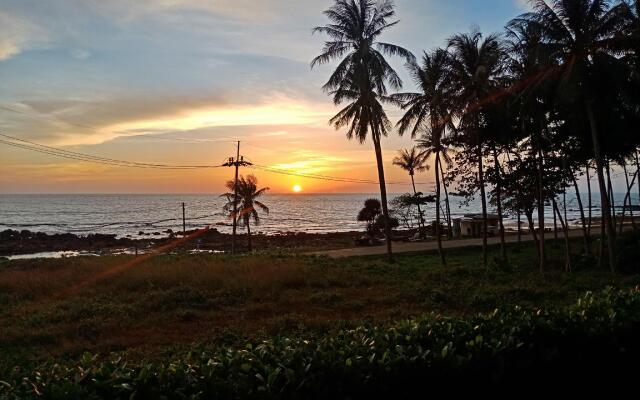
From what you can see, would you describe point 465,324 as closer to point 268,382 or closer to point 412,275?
point 268,382

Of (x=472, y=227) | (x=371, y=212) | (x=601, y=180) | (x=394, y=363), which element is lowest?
(x=394, y=363)

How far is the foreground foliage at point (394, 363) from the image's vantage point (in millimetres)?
3499

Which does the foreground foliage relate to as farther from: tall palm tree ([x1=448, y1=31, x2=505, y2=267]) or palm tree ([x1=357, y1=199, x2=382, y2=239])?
palm tree ([x1=357, y1=199, x2=382, y2=239])

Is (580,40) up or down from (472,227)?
up

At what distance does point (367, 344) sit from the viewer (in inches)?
175

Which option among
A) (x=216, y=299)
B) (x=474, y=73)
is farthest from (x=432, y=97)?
(x=216, y=299)

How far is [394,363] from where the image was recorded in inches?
156

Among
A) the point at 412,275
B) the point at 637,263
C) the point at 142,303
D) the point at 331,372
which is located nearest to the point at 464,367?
the point at 331,372

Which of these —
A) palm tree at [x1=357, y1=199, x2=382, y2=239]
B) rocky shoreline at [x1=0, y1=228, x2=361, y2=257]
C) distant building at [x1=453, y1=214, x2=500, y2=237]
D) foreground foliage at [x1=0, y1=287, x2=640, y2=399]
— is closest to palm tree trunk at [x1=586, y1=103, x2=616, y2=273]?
foreground foliage at [x1=0, y1=287, x2=640, y2=399]

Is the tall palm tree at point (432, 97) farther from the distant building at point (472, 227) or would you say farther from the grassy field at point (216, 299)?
the distant building at point (472, 227)

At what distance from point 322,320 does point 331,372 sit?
7.65 metres

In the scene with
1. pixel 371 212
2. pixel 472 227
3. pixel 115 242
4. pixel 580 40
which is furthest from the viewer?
pixel 115 242

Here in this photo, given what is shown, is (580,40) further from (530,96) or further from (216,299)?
(216,299)

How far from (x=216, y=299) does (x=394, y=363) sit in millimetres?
10713
